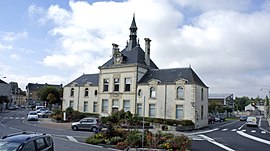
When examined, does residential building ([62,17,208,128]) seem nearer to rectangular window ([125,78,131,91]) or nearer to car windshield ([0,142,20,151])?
rectangular window ([125,78,131,91])

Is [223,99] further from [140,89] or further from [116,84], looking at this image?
[140,89]

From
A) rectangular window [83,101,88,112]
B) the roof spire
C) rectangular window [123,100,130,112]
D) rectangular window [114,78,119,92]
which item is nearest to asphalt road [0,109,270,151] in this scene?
rectangular window [123,100,130,112]

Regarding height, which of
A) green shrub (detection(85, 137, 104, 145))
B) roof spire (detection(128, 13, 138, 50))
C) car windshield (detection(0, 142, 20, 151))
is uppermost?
roof spire (detection(128, 13, 138, 50))

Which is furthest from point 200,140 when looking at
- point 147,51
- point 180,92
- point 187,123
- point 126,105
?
point 147,51

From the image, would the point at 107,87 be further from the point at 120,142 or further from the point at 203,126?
the point at 120,142

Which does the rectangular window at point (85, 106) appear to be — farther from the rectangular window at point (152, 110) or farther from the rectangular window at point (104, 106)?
the rectangular window at point (152, 110)

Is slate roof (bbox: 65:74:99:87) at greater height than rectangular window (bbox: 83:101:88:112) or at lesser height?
greater

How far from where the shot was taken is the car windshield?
347 inches

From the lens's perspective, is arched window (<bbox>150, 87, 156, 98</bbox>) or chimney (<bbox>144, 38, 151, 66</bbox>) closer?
arched window (<bbox>150, 87, 156, 98</bbox>)

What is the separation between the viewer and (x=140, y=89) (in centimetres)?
4647

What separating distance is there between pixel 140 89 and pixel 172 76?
5631 millimetres

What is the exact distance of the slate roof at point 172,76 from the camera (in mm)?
42469

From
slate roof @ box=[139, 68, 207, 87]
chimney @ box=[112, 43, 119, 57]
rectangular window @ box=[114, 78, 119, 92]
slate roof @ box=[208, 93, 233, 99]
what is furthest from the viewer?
slate roof @ box=[208, 93, 233, 99]

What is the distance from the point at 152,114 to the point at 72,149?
2888 cm
